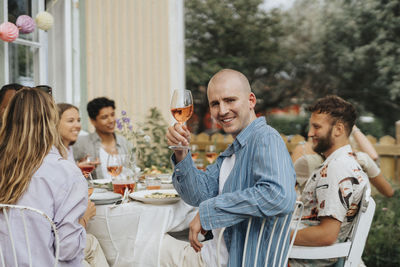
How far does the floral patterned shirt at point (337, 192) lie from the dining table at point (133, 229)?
0.67m

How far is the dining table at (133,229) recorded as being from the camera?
2.06 meters

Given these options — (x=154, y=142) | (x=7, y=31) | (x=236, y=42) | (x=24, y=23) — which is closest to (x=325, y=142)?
(x=7, y=31)

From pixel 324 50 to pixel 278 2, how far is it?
1533 mm

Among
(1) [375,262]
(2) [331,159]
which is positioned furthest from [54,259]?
(1) [375,262]

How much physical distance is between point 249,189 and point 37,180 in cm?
77

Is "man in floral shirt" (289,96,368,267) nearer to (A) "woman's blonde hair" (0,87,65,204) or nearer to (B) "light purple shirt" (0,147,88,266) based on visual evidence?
(B) "light purple shirt" (0,147,88,266)

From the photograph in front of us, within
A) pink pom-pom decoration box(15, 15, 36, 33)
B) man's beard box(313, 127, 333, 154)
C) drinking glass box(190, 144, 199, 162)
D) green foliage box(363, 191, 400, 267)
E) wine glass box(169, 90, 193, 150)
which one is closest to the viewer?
wine glass box(169, 90, 193, 150)

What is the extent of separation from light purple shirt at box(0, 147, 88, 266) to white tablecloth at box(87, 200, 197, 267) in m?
0.50

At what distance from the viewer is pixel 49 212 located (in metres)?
1.56

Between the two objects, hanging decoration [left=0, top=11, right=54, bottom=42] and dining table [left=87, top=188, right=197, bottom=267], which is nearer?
dining table [left=87, top=188, right=197, bottom=267]

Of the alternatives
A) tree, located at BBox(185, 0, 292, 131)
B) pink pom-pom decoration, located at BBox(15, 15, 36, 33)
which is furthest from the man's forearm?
tree, located at BBox(185, 0, 292, 131)

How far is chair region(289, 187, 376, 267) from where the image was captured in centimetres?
202

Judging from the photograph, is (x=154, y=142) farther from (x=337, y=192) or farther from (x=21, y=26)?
(x=337, y=192)

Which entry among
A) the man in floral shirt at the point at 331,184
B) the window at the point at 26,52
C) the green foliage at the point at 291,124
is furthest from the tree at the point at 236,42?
the man in floral shirt at the point at 331,184
